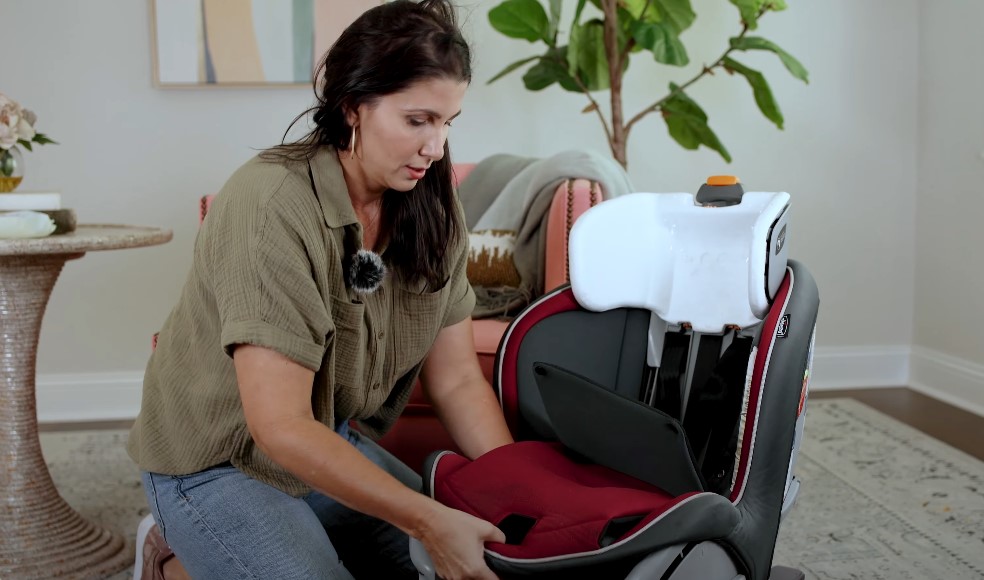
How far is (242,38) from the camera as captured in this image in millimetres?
2918

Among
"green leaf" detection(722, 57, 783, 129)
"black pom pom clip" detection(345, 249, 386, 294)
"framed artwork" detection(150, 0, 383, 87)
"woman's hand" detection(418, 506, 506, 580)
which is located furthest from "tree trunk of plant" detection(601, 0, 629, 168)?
"woman's hand" detection(418, 506, 506, 580)

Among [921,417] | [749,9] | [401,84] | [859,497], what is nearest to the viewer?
[401,84]

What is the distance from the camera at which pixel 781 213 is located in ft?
3.89

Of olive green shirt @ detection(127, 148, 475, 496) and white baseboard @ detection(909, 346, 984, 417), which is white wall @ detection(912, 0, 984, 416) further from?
olive green shirt @ detection(127, 148, 475, 496)

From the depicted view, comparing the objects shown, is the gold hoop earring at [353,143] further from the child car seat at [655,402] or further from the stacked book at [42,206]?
the stacked book at [42,206]

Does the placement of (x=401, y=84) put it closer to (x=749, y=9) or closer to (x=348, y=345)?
(x=348, y=345)

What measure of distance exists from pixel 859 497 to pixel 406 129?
1.63 meters

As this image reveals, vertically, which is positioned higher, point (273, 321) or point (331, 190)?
point (331, 190)

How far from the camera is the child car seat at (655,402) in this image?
94 centimetres

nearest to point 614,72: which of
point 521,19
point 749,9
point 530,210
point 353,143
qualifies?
point 521,19

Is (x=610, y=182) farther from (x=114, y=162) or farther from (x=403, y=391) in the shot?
(x=114, y=162)

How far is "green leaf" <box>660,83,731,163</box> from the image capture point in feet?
8.89

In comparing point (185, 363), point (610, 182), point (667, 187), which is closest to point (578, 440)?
point (185, 363)

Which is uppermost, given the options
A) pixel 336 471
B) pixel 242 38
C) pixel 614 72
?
pixel 242 38
